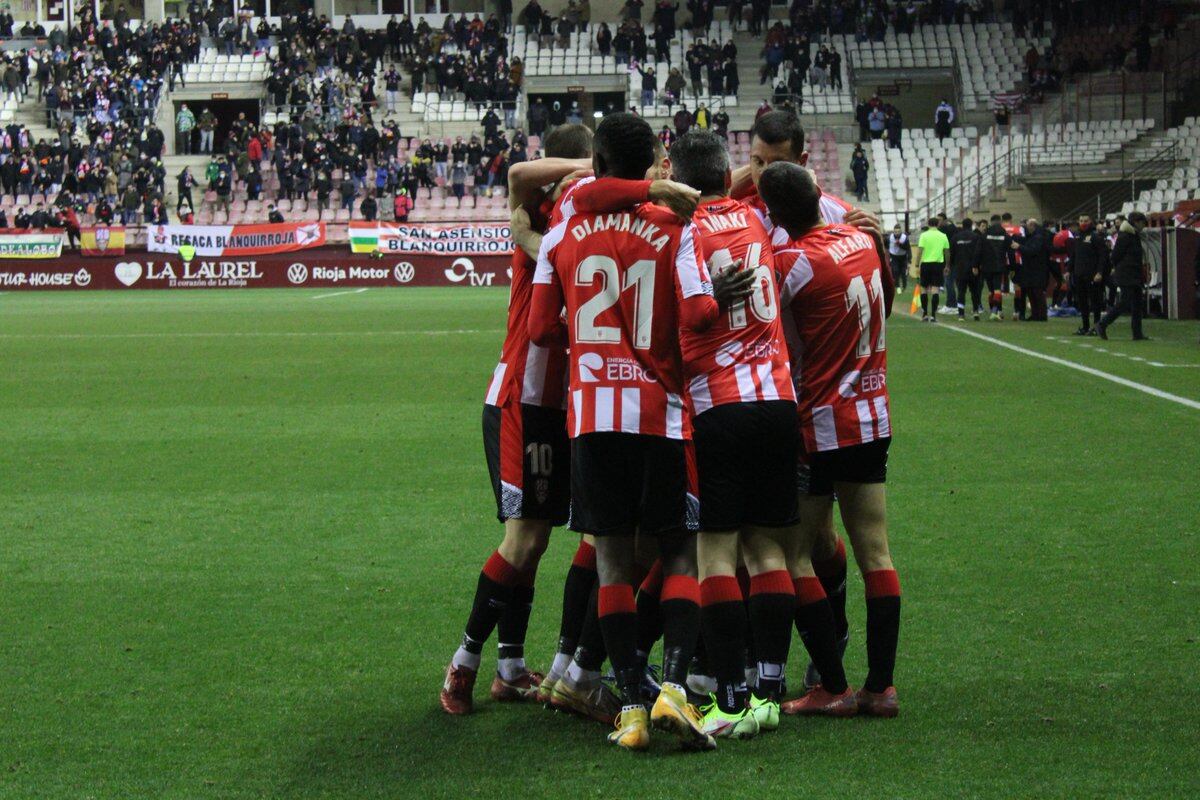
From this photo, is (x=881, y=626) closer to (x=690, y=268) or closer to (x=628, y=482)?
(x=628, y=482)

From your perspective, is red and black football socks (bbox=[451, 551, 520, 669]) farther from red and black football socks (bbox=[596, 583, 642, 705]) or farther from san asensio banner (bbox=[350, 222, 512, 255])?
san asensio banner (bbox=[350, 222, 512, 255])

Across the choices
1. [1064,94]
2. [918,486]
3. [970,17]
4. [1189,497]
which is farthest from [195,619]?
[970,17]

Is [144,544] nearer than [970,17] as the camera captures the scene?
Yes

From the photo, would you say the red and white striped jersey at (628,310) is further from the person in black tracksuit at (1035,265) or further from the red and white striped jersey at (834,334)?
the person in black tracksuit at (1035,265)

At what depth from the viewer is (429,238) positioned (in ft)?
139

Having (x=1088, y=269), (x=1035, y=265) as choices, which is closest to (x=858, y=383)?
(x=1088, y=269)

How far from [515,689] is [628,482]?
3.55 feet

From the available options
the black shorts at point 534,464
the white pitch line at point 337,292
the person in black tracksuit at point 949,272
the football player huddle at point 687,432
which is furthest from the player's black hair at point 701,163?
the white pitch line at point 337,292

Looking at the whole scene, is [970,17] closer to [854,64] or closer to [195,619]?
[854,64]

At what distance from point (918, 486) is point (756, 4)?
4765cm

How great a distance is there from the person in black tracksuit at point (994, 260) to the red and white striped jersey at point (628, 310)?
22128 millimetres

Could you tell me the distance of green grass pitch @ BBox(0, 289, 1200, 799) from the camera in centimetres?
465

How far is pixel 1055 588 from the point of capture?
275 inches

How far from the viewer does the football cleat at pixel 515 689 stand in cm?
555
